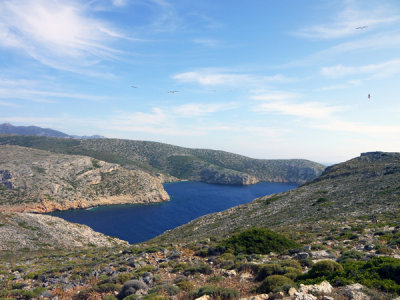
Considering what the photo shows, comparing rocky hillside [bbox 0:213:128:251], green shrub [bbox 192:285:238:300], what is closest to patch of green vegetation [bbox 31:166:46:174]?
rocky hillside [bbox 0:213:128:251]

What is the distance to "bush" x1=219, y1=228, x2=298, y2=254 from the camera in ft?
59.8

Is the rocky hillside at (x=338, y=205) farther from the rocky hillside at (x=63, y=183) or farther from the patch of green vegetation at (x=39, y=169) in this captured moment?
the patch of green vegetation at (x=39, y=169)

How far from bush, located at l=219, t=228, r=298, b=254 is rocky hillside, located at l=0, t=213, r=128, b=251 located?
4052 cm

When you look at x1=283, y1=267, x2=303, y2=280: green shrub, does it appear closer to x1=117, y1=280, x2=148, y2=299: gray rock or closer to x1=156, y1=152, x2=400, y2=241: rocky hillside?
x1=117, y1=280, x2=148, y2=299: gray rock

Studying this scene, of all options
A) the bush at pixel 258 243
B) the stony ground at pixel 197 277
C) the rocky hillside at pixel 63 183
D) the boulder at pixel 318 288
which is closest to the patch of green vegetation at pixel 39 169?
the rocky hillside at pixel 63 183

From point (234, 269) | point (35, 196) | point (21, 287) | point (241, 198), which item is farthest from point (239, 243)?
point (241, 198)

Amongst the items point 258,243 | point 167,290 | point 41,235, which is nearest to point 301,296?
point 167,290

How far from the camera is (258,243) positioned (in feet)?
62.5

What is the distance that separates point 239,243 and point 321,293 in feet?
37.9

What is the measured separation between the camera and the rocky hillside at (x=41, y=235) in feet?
136

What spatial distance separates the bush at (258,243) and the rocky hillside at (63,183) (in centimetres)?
9766

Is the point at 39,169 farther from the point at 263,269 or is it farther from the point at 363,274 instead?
the point at 363,274

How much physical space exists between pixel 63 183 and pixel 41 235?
70.7 m

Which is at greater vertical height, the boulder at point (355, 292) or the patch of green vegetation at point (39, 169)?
the boulder at point (355, 292)
